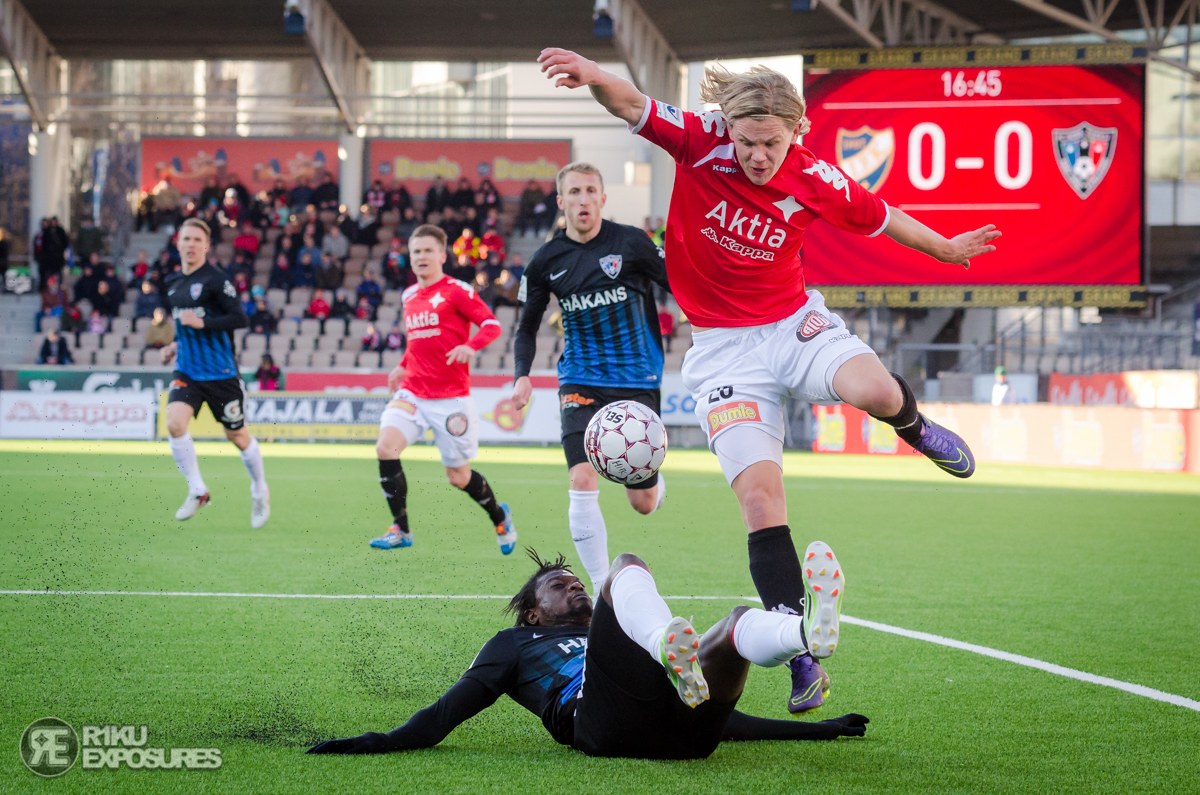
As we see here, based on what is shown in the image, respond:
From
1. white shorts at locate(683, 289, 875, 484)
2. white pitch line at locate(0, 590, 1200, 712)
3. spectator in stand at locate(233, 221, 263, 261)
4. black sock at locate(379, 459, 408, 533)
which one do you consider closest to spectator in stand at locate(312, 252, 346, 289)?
spectator in stand at locate(233, 221, 263, 261)

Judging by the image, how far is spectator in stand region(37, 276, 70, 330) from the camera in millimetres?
24953

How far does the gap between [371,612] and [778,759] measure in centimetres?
282

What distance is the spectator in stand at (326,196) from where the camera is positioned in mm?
28312

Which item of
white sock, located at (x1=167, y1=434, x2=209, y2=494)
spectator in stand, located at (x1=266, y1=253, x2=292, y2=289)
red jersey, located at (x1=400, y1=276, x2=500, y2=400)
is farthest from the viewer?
spectator in stand, located at (x1=266, y1=253, x2=292, y2=289)

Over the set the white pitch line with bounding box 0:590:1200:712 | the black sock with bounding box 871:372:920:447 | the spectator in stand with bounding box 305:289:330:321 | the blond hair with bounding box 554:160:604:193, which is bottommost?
the white pitch line with bounding box 0:590:1200:712

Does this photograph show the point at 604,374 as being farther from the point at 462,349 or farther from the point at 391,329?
the point at 391,329

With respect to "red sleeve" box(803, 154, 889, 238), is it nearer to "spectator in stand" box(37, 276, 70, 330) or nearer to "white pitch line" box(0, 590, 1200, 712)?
"white pitch line" box(0, 590, 1200, 712)

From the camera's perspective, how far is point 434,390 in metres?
8.72

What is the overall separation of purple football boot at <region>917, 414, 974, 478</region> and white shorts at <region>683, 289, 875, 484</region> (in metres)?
0.38

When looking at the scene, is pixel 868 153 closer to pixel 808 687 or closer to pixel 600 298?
pixel 600 298

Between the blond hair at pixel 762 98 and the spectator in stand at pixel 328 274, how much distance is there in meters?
22.2

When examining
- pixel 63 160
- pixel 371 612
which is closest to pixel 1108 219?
pixel 371 612

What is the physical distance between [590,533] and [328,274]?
67.5ft

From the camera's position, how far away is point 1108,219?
1877 centimetres
